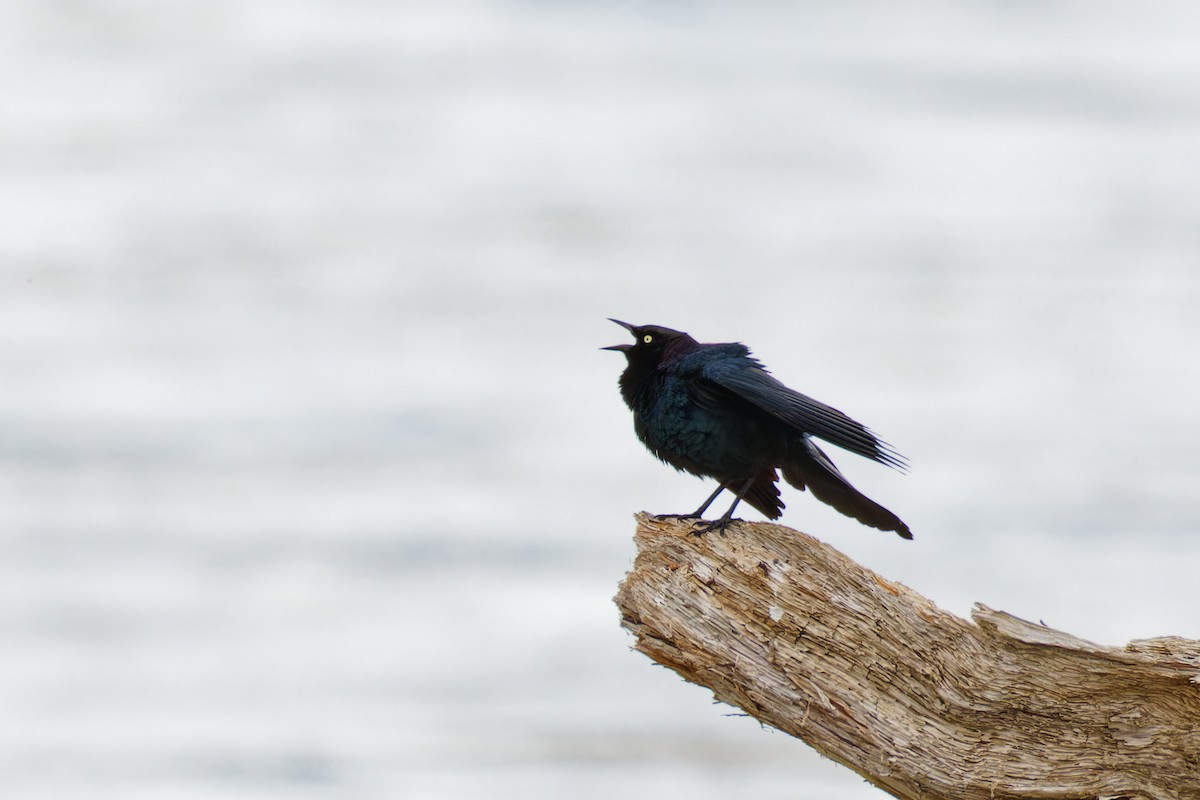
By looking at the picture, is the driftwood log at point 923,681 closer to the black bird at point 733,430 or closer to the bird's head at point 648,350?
the black bird at point 733,430

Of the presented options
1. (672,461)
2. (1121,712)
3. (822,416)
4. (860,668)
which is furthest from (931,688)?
(672,461)

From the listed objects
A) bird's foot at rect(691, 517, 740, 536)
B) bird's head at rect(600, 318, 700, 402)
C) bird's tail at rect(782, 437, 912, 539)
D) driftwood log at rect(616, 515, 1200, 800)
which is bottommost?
Result: driftwood log at rect(616, 515, 1200, 800)

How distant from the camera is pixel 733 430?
590 centimetres

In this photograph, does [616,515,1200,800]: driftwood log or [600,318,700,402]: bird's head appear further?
[600,318,700,402]: bird's head

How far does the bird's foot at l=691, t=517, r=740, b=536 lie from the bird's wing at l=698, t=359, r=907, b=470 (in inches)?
20.8

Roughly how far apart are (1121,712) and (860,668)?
827 millimetres

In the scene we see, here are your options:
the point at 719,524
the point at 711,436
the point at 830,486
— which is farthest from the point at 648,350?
the point at 719,524

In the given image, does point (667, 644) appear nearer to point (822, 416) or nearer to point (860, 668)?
point (860, 668)

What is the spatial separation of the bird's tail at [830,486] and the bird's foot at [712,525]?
80cm

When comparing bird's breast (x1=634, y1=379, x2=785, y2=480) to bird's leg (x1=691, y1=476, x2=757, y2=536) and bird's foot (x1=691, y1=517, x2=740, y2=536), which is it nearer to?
bird's leg (x1=691, y1=476, x2=757, y2=536)

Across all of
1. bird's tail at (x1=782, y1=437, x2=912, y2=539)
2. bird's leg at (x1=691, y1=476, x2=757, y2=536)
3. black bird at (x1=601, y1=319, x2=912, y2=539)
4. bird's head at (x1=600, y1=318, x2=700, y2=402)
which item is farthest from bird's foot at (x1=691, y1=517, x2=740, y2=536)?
bird's head at (x1=600, y1=318, x2=700, y2=402)

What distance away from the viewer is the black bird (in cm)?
584

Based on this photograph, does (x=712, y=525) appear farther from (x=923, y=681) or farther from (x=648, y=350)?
(x=648, y=350)

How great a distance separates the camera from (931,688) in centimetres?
454
